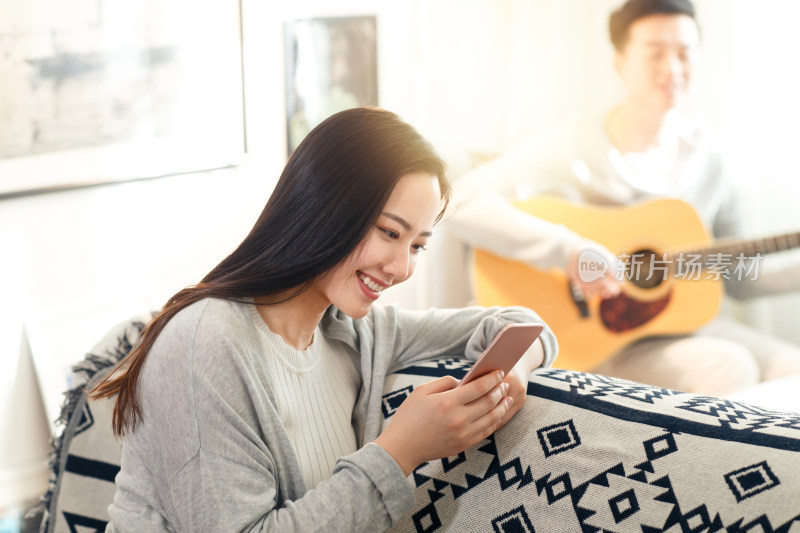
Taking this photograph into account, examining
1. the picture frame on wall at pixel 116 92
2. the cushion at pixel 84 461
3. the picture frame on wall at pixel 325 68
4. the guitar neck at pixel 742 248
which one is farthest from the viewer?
the picture frame on wall at pixel 325 68

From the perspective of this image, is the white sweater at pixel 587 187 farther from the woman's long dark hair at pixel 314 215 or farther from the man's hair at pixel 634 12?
the woman's long dark hair at pixel 314 215

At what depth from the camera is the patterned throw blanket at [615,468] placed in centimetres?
93

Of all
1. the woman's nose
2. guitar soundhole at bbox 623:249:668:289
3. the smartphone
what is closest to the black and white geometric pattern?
the smartphone

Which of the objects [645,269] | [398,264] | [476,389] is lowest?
[645,269]

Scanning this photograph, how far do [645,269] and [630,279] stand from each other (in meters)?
0.06

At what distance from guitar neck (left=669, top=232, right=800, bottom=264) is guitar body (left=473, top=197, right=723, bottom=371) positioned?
0.03 metres

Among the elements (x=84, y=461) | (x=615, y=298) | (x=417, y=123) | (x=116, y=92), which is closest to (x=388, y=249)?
(x=84, y=461)

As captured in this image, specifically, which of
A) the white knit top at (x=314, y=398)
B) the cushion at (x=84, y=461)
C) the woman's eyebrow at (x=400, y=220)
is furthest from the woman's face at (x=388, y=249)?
the cushion at (x=84, y=461)

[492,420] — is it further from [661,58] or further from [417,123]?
[417,123]

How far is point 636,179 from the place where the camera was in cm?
265

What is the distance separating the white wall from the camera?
2129mm

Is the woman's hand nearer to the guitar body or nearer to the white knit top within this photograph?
the white knit top

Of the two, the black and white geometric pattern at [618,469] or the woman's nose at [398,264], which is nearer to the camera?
the black and white geometric pattern at [618,469]

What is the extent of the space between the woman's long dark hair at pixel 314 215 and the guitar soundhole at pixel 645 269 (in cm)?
164
